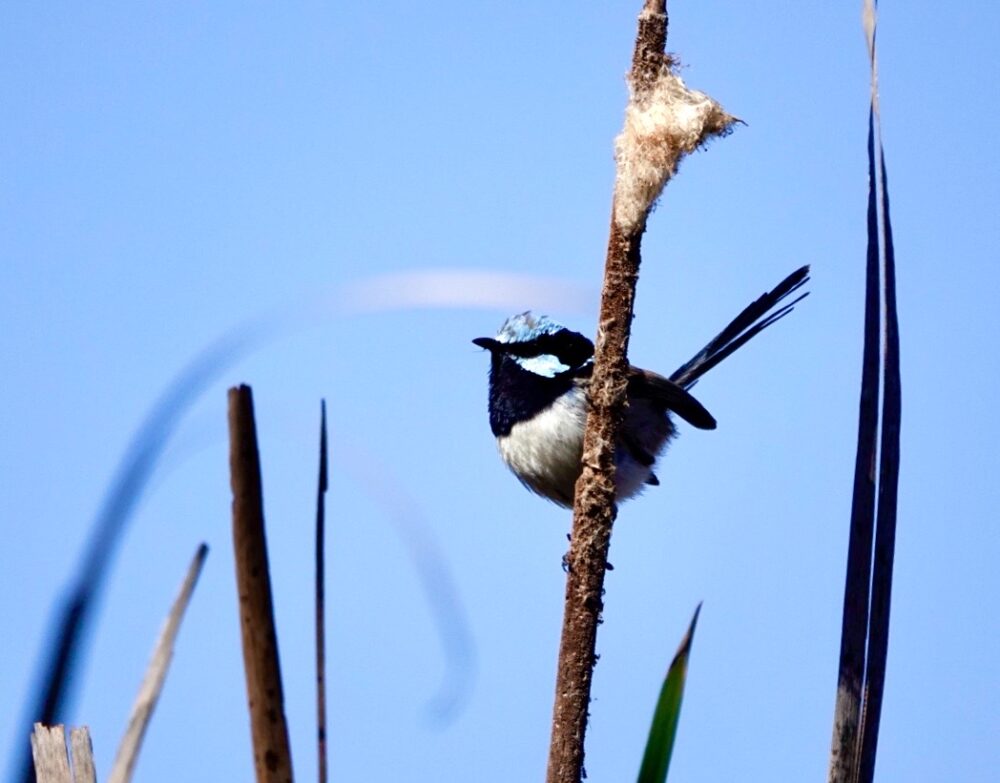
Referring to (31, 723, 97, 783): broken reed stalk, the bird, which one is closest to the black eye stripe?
the bird

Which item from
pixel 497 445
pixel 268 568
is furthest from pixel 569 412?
pixel 268 568

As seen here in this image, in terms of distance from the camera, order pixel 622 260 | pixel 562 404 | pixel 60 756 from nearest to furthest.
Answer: pixel 60 756, pixel 622 260, pixel 562 404

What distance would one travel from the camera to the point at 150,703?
1.34 m

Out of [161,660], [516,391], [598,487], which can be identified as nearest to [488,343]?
[516,391]

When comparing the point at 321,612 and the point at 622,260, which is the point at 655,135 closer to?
the point at 622,260

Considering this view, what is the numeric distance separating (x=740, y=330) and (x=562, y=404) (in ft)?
2.72

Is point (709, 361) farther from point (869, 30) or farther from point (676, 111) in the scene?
point (869, 30)

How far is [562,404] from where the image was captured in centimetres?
427

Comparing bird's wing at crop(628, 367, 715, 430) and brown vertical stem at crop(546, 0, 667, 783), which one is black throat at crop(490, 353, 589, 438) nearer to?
bird's wing at crop(628, 367, 715, 430)

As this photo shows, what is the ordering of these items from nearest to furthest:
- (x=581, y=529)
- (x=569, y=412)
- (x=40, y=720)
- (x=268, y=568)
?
1. (x=268, y=568)
2. (x=40, y=720)
3. (x=581, y=529)
4. (x=569, y=412)

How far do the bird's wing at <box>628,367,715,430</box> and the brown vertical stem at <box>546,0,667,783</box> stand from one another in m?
2.00

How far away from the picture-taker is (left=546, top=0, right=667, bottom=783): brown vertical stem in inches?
67.7

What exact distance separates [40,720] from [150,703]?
118mm

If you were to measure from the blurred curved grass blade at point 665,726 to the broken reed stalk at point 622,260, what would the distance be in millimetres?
457
